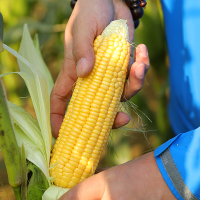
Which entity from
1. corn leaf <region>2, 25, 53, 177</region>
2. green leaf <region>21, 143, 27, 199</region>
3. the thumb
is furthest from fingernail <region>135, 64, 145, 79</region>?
green leaf <region>21, 143, 27, 199</region>

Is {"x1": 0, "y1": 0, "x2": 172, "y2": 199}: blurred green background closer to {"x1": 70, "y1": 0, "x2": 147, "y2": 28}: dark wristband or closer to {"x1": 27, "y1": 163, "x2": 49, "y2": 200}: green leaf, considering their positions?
{"x1": 70, "y1": 0, "x2": 147, "y2": 28}: dark wristband

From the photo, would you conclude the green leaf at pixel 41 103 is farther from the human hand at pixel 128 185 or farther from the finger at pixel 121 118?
the finger at pixel 121 118

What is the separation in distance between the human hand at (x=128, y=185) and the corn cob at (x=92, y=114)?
0.17 metres

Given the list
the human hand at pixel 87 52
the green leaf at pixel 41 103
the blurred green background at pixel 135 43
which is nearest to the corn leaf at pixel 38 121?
the green leaf at pixel 41 103

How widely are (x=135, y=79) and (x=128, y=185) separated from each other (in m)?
0.54

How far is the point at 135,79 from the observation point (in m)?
1.14

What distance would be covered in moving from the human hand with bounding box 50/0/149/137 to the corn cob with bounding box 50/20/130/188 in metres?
0.07

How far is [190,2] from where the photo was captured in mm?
1302

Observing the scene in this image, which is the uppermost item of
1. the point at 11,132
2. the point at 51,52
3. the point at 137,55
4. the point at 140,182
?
the point at 137,55

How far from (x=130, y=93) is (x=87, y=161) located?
17.4 inches

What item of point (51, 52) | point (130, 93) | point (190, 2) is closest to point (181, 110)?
point (130, 93)

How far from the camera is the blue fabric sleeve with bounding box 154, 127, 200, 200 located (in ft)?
2.61

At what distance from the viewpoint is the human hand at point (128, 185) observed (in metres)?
0.83

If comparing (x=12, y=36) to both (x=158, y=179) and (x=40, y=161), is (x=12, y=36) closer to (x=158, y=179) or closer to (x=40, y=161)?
(x=40, y=161)
